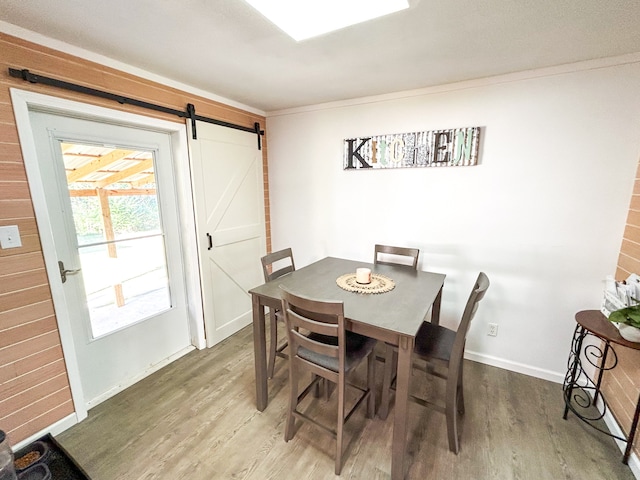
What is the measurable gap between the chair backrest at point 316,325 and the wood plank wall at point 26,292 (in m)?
1.45

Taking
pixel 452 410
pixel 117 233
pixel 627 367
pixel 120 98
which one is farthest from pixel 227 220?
pixel 627 367

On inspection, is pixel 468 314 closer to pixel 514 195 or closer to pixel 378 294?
pixel 378 294

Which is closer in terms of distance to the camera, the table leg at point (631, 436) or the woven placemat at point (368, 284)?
the table leg at point (631, 436)

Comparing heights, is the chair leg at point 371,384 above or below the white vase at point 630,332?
below

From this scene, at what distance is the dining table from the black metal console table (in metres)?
0.86

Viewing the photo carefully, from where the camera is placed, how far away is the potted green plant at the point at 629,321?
4.66 ft

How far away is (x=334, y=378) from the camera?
1484 mm

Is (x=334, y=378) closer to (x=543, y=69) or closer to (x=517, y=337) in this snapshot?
(x=517, y=337)

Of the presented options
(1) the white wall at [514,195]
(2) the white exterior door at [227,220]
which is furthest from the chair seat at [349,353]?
(2) the white exterior door at [227,220]

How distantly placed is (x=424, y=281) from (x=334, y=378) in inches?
38.6

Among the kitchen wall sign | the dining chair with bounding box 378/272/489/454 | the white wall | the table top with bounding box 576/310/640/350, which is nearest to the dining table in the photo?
the dining chair with bounding box 378/272/489/454

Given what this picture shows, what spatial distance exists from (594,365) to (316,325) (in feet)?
5.95

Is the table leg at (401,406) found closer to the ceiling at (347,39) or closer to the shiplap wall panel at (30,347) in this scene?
the ceiling at (347,39)

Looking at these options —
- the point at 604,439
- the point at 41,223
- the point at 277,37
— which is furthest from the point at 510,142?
the point at 41,223
